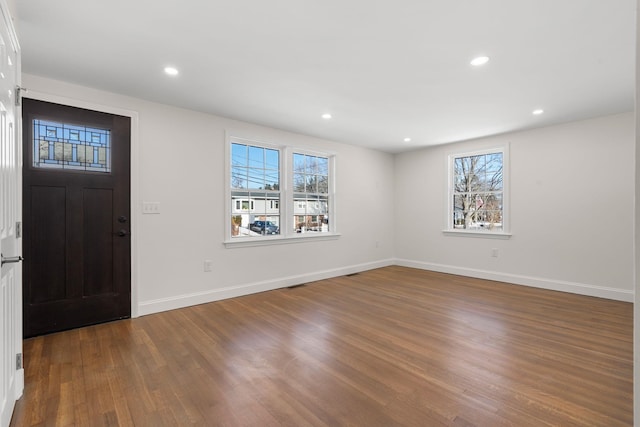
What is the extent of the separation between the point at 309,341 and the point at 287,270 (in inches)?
83.0

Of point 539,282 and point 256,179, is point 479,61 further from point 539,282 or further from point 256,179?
point 539,282

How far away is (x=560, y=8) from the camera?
1.92 metres

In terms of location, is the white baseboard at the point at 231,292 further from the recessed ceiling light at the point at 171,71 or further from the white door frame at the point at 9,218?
the recessed ceiling light at the point at 171,71

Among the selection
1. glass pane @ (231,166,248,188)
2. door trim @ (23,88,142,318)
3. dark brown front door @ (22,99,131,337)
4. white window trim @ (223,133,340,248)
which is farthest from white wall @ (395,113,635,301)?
dark brown front door @ (22,99,131,337)

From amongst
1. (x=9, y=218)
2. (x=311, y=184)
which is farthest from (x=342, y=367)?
(x=311, y=184)

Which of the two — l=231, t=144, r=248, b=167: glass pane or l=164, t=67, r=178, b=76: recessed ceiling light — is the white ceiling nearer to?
l=164, t=67, r=178, b=76: recessed ceiling light

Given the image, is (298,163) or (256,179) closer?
(256,179)

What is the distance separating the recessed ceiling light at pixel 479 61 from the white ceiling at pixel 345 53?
0.06m

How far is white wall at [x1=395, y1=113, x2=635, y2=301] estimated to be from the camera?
3994 millimetres

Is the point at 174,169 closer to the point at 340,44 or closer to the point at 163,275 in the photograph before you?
the point at 163,275

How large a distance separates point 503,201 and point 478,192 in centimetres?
50

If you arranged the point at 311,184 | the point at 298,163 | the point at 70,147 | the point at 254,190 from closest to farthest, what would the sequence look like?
the point at 70,147 → the point at 254,190 → the point at 298,163 → the point at 311,184

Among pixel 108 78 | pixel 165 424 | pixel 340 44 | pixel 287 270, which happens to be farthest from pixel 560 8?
pixel 287 270

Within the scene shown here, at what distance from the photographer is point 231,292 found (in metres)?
4.14
